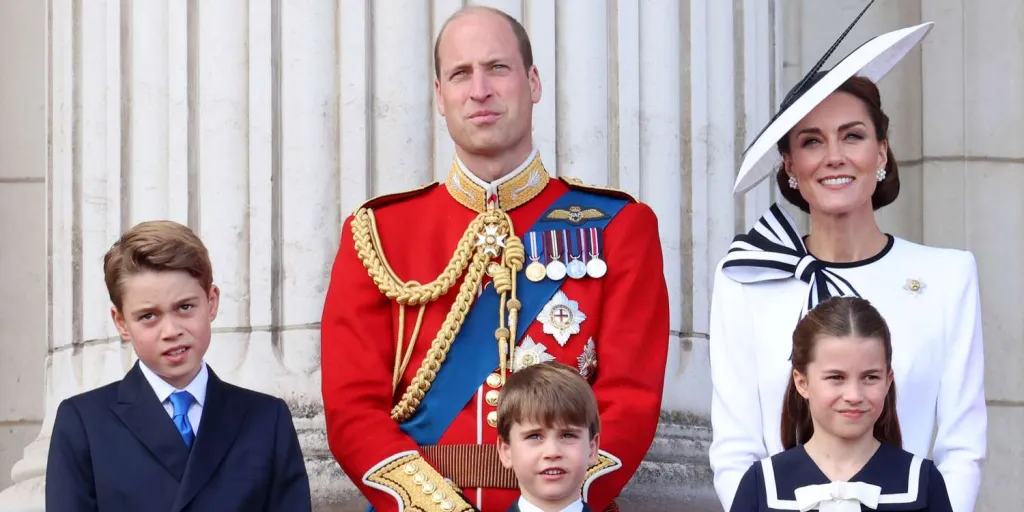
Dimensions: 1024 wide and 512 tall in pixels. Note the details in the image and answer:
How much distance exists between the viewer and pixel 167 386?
4.32 m

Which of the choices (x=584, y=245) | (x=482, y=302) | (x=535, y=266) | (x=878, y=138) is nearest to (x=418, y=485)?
(x=482, y=302)

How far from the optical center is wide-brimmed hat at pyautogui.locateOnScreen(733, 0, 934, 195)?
4.46 meters

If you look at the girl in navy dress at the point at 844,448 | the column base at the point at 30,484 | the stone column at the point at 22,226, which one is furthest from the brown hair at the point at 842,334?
the stone column at the point at 22,226

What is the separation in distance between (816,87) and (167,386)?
1647mm

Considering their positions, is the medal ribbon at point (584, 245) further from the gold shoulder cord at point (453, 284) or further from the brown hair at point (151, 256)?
the brown hair at point (151, 256)

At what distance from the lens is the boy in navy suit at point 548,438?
4.07 meters

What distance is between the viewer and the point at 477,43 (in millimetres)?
4664

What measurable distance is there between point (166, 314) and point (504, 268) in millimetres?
863

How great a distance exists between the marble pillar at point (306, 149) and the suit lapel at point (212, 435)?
1.16 m

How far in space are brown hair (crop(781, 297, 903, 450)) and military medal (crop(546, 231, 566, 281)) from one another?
27.0 inches

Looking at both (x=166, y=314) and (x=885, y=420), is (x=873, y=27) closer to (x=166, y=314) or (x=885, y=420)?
(x=885, y=420)

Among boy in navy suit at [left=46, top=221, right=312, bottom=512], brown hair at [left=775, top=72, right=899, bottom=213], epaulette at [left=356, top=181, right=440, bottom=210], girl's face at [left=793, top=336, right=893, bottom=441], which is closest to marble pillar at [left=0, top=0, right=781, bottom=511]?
epaulette at [left=356, top=181, right=440, bottom=210]

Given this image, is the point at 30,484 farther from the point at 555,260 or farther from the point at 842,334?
the point at 842,334

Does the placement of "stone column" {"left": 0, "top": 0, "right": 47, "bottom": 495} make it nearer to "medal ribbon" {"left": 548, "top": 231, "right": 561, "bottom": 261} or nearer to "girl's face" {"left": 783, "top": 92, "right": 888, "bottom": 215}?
"medal ribbon" {"left": 548, "top": 231, "right": 561, "bottom": 261}
